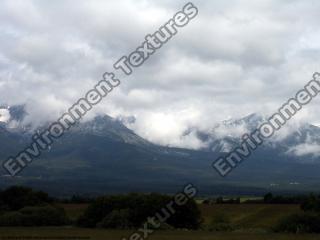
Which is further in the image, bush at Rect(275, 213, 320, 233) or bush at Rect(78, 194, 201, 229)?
bush at Rect(78, 194, 201, 229)

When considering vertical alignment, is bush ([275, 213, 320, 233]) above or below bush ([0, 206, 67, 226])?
below

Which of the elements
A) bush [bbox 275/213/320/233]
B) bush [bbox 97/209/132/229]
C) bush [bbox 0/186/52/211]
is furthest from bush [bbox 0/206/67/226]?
bush [bbox 275/213/320/233]

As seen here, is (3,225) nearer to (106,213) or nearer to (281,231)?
(106,213)

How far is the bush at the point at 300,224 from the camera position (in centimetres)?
6600

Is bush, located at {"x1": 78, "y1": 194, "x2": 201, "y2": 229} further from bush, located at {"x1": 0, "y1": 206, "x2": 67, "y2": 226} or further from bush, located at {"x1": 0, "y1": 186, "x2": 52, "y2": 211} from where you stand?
bush, located at {"x1": 0, "y1": 186, "x2": 52, "y2": 211}

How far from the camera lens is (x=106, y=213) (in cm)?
7369

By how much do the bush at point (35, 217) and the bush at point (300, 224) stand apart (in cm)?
2783

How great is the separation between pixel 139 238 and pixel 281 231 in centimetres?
2183

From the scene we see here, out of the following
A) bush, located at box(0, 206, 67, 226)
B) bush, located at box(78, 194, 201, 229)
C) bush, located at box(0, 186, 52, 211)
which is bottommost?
bush, located at box(78, 194, 201, 229)

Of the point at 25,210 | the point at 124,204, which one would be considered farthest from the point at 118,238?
the point at 25,210

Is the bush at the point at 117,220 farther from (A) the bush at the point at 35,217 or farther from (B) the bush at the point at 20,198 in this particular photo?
(B) the bush at the point at 20,198

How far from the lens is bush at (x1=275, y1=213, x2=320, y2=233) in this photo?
217ft

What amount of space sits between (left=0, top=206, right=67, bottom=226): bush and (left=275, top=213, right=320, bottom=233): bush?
27830 millimetres

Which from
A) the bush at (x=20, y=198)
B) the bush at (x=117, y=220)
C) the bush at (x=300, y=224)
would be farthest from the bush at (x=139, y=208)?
the bush at (x=20, y=198)
